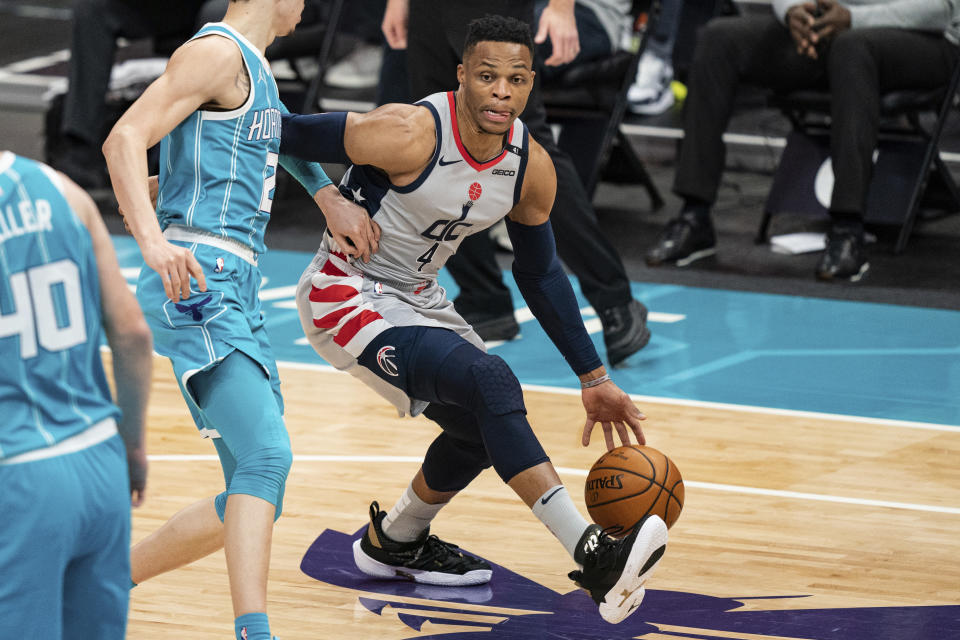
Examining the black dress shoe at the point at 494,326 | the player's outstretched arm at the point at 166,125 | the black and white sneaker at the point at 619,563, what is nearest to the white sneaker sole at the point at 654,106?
the black dress shoe at the point at 494,326

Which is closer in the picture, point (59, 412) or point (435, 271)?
point (59, 412)

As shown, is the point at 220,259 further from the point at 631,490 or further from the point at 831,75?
the point at 831,75

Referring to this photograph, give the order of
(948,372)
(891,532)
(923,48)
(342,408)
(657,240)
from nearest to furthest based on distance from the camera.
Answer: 1. (891,532)
2. (342,408)
3. (948,372)
4. (923,48)
5. (657,240)

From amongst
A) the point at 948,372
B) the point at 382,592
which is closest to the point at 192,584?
the point at 382,592

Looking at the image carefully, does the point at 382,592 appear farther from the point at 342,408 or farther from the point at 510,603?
the point at 342,408

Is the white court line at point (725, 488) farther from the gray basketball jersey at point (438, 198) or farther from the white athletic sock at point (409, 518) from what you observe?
the gray basketball jersey at point (438, 198)

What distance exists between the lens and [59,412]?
2.37 meters

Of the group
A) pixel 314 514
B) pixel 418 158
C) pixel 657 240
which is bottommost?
pixel 657 240

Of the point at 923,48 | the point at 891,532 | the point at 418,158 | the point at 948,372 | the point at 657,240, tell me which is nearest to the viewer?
the point at 418,158

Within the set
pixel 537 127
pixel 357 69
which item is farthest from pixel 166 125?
pixel 357 69

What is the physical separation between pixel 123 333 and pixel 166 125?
1017mm

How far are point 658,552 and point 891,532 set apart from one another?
1374 mm

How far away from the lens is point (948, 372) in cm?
608

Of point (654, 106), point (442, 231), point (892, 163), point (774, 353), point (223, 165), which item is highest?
point (223, 165)
